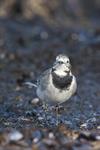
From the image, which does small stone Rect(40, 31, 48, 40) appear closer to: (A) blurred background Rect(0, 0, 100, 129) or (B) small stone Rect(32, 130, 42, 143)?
(A) blurred background Rect(0, 0, 100, 129)

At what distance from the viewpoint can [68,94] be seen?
25.7 ft

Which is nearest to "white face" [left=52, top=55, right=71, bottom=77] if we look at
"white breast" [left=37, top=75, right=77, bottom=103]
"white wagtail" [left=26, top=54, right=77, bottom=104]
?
"white wagtail" [left=26, top=54, right=77, bottom=104]

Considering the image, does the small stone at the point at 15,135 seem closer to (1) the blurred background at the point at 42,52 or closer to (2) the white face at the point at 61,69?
(1) the blurred background at the point at 42,52

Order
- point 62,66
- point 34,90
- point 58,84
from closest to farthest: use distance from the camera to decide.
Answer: point 62,66, point 58,84, point 34,90

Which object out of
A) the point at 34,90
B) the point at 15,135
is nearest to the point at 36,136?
the point at 15,135

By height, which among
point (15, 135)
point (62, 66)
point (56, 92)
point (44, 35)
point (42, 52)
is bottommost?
point (15, 135)

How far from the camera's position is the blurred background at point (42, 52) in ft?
27.9

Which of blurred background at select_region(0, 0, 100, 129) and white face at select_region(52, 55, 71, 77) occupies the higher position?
blurred background at select_region(0, 0, 100, 129)

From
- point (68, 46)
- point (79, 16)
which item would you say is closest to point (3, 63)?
point (68, 46)

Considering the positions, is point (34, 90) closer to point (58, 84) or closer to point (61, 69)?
point (58, 84)

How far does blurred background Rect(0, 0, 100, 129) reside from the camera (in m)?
8.52

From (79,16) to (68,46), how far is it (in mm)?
6613

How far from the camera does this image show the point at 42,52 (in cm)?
1290

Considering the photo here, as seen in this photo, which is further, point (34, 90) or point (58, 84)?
point (34, 90)
